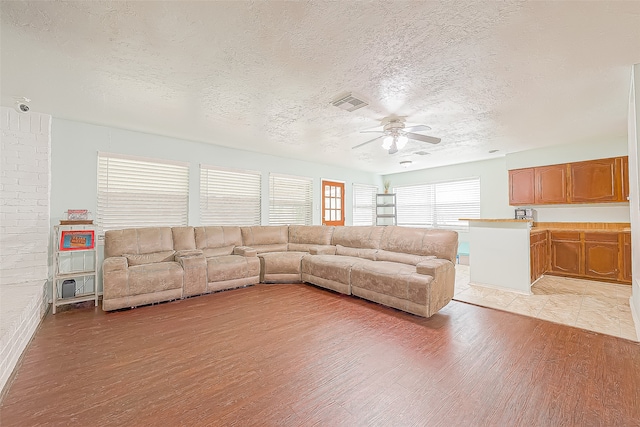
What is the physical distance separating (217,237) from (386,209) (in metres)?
5.77

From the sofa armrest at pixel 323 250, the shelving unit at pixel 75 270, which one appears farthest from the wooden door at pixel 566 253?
the shelving unit at pixel 75 270

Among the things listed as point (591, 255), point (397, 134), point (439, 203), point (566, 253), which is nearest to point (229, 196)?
point (397, 134)

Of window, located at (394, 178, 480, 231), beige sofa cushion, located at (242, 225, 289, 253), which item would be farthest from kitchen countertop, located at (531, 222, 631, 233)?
beige sofa cushion, located at (242, 225, 289, 253)

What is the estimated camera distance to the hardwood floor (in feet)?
5.53

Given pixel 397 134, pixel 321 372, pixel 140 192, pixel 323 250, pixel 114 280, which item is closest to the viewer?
pixel 321 372

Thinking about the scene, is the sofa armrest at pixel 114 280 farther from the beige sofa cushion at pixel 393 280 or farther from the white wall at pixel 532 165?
the white wall at pixel 532 165

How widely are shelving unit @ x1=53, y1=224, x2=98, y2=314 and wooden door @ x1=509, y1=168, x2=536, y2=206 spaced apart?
779 centimetres

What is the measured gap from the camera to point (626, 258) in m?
4.67

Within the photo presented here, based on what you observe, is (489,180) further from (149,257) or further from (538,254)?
(149,257)

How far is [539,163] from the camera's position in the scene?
5.73m

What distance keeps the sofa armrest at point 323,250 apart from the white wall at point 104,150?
4.90ft

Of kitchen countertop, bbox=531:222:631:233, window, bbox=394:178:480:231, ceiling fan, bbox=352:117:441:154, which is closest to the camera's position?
ceiling fan, bbox=352:117:441:154

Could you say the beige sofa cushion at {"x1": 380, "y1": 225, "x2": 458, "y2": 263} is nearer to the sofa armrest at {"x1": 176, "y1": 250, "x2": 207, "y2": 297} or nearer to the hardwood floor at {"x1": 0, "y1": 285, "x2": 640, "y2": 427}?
the hardwood floor at {"x1": 0, "y1": 285, "x2": 640, "y2": 427}

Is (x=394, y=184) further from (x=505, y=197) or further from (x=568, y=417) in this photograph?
(x=568, y=417)
